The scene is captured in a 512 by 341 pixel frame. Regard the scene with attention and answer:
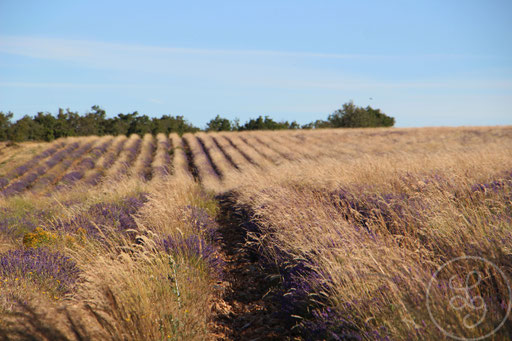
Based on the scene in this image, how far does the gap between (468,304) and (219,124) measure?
5710 centimetres

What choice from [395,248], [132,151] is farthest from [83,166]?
[395,248]

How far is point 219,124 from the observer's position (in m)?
58.7

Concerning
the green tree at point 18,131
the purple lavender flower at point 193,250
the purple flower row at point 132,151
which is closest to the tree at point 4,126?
the green tree at point 18,131

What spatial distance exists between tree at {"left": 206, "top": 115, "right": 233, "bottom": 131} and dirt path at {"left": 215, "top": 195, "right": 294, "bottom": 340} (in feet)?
168

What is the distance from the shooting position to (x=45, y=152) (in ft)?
103

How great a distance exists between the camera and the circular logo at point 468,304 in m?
2.48

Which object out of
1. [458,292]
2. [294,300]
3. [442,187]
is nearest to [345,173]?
[442,187]

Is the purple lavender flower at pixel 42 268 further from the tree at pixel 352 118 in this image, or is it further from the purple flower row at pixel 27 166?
the tree at pixel 352 118

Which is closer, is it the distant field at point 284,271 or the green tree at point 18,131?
the distant field at point 284,271

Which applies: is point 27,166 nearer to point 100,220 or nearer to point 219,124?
point 100,220

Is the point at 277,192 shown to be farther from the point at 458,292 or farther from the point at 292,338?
the point at 458,292

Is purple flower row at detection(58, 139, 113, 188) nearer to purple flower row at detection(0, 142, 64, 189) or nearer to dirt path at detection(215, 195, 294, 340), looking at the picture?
purple flower row at detection(0, 142, 64, 189)

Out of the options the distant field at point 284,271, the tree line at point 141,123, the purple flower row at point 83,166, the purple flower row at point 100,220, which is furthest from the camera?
the tree line at point 141,123

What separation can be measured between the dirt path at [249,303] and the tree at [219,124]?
51.2 metres
